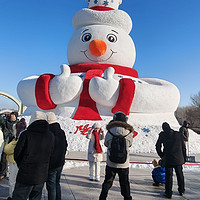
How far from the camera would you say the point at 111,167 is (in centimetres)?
300

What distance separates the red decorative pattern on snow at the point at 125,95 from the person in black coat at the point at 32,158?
7953 millimetres

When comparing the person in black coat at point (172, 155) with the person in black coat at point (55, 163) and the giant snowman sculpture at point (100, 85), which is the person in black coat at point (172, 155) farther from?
the giant snowman sculpture at point (100, 85)

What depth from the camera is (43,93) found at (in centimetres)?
1084

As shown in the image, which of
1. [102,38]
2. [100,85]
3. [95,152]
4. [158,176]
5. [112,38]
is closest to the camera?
[158,176]

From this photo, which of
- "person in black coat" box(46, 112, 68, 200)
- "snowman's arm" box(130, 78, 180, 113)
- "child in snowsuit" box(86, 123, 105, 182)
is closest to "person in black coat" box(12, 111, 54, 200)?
"person in black coat" box(46, 112, 68, 200)

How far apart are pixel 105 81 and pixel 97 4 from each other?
615 cm

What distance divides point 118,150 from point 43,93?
865 centimetres

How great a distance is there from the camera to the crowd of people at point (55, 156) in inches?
93.4

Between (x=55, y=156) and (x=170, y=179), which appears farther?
(x=170, y=179)

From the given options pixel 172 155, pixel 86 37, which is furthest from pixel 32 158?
pixel 86 37

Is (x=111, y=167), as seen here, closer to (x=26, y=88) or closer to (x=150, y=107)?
(x=150, y=107)

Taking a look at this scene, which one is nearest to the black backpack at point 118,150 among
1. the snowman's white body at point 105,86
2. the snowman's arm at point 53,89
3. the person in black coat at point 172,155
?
the person in black coat at point 172,155

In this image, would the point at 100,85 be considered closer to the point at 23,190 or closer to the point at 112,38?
the point at 112,38

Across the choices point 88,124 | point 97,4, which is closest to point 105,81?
point 88,124
